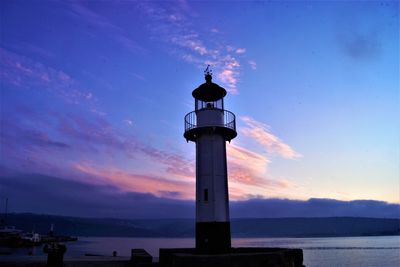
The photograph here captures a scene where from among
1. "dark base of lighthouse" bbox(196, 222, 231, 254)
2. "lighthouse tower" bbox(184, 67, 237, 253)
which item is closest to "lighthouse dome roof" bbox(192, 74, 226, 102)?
"lighthouse tower" bbox(184, 67, 237, 253)

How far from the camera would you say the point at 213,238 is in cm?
1583

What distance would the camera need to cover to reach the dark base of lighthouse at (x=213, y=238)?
51.6 feet

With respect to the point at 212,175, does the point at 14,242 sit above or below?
below

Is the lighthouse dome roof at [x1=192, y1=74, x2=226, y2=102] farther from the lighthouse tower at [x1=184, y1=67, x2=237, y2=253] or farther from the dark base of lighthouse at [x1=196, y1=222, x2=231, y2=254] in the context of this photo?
the dark base of lighthouse at [x1=196, y1=222, x2=231, y2=254]

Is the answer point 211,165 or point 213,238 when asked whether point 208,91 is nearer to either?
point 211,165

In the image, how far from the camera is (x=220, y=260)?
1235cm

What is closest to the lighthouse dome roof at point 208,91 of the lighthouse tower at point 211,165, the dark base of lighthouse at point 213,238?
the lighthouse tower at point 211,165

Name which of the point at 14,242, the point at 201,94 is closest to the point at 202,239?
the point at 201,94

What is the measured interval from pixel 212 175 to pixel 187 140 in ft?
8.05

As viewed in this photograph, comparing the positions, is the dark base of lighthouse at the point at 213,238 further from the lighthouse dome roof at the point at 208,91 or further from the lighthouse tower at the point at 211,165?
the lighthouse dome roof at the point at 208,91

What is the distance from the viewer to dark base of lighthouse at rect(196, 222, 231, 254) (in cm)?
1574

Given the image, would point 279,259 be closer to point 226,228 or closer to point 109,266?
point 226,228

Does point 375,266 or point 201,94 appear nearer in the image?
point 201,94

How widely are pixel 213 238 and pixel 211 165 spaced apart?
317cm
